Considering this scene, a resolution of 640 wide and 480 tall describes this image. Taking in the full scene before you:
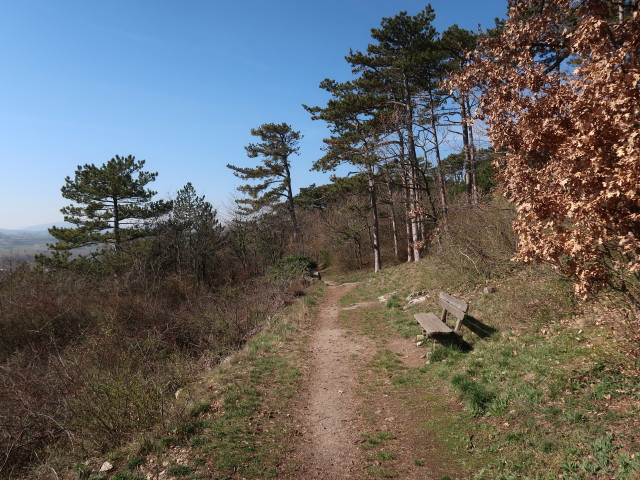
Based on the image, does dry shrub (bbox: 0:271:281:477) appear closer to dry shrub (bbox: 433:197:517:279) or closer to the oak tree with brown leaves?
the oak tree with brown leaves

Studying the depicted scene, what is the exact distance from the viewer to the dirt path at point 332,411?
177 inches

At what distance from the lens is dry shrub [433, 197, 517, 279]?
10.1 metres

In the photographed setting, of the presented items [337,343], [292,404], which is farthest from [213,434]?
[337,343]

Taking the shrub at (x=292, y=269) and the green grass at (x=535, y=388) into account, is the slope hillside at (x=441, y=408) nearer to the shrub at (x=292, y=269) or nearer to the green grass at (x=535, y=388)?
the green grass at (x=535, y=388)

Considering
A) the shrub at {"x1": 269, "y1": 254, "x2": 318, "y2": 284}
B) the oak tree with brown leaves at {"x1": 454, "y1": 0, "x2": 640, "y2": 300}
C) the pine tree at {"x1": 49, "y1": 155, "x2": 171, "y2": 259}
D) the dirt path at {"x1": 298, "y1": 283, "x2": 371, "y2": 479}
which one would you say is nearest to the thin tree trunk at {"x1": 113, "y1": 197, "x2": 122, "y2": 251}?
the pine tree at {"x1": 49, "y1": 155, "x2": 171, "y2": 259}

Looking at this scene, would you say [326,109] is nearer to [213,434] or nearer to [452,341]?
[452,341]

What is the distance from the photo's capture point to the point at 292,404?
6133mm

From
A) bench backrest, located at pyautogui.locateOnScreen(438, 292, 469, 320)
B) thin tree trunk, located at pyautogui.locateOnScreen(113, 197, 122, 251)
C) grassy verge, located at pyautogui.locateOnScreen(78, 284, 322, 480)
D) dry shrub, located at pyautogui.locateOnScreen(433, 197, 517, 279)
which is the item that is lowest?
grassy verge, located at pyautogui.locateOnScreen(78, 284, 322, 480)

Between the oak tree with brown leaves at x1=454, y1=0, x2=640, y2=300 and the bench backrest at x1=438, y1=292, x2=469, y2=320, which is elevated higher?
the oak tree with brown leaves at x1=454, y1=0, x2=640, y2=300

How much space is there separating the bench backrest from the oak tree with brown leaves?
3910 mm

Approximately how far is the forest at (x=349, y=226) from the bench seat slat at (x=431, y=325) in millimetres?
2634

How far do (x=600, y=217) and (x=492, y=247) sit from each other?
798 cm

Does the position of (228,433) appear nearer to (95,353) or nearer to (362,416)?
(362,416)

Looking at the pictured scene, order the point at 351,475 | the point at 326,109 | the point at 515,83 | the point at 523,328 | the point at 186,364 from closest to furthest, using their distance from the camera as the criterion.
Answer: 1. the point at 515,83
2. the point at 351,475
3. the point at 523,328
4. the point at 186,364
5. the point at 326,109
